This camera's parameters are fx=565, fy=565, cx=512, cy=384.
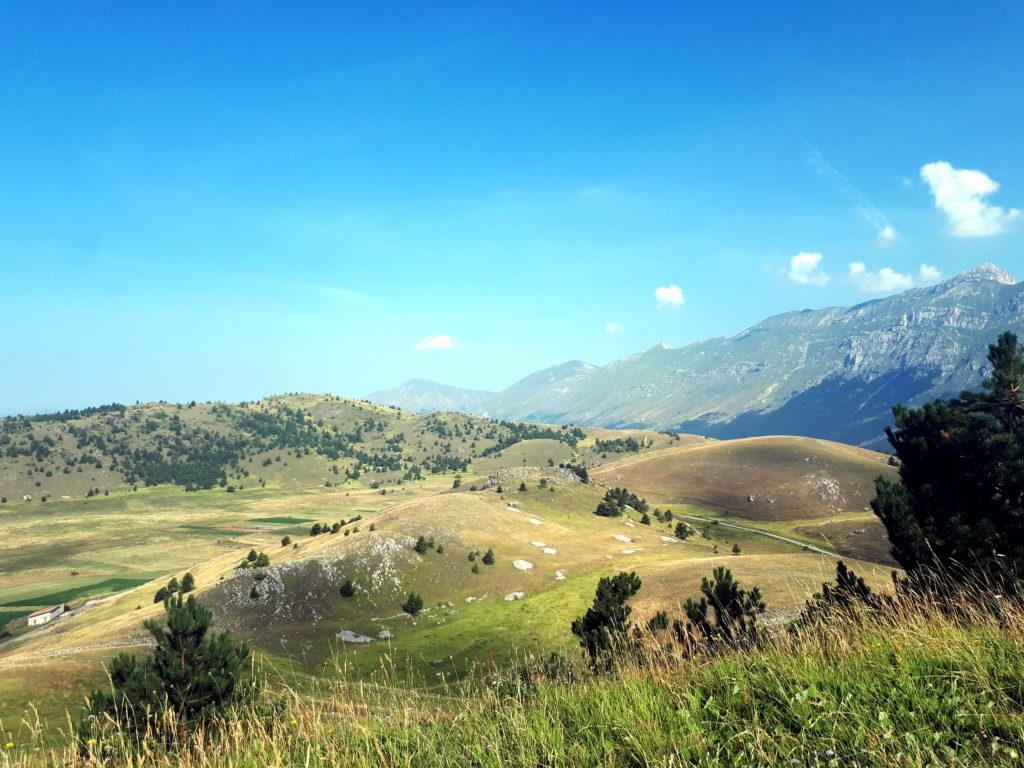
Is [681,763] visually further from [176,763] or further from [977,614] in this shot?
[977,614]

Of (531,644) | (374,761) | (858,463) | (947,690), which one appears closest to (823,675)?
(947,690)

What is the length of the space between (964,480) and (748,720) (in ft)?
127

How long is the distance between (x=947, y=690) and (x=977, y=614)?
12.1 ft

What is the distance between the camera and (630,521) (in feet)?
410

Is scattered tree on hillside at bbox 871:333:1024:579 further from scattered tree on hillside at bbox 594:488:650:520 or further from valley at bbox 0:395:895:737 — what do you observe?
scattered tree on hillside at bbox 594:488:650:520

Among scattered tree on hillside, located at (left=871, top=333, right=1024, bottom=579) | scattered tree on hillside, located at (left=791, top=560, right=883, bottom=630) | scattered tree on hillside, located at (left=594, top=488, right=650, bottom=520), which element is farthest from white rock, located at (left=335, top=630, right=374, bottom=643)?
scattered tree on hillside, located at (left=594, top=488, right=650, bottom=520)

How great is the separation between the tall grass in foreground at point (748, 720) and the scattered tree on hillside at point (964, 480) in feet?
86.2

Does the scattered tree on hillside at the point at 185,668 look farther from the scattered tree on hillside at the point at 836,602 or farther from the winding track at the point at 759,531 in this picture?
the winding track at the point at 759,531

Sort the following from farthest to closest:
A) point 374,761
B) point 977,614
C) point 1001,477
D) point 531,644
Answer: point 531,644 → point 1001,477 → point 977,614 → point 374,761

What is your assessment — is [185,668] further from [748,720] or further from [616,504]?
[616,504]

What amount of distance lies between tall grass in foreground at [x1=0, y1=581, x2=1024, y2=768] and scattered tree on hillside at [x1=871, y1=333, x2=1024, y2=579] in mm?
26280

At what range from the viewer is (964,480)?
35031 mm

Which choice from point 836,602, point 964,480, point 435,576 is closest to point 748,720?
point 836,602

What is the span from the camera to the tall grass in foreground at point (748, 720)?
5250 millimetres
